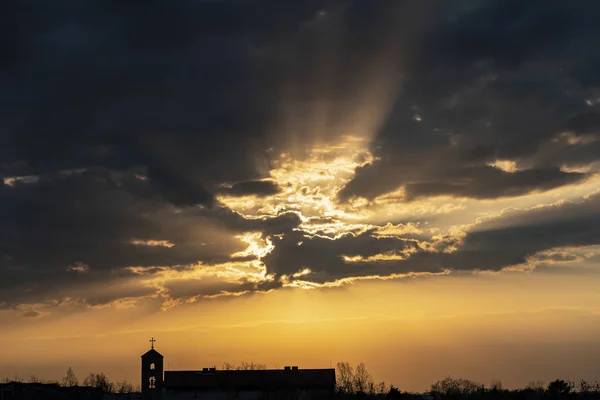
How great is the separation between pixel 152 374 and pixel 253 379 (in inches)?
696

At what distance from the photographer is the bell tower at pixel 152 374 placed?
132m

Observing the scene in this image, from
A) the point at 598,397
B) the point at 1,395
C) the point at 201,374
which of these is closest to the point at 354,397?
the point at 201,374

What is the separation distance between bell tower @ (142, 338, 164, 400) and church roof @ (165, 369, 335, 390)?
18.2 feet

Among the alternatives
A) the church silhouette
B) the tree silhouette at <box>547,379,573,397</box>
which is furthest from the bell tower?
the tree silhouette at <box>547,379,573,397</box>

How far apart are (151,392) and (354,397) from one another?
33.1 m

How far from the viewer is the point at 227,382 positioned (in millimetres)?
140000

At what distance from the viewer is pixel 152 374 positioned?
133125mm

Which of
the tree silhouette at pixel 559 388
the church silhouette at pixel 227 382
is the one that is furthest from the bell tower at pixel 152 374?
the tree silhouette at pixel 559 388

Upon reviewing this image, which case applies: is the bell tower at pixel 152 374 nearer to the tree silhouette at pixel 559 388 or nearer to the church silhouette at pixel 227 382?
the church silhouette at pixel 227 382

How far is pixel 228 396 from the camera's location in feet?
446

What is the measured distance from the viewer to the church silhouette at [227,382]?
133 metres

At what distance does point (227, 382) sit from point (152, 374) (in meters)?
13.5

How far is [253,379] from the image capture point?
14100 centimetres

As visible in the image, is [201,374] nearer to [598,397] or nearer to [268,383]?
[268,383]
